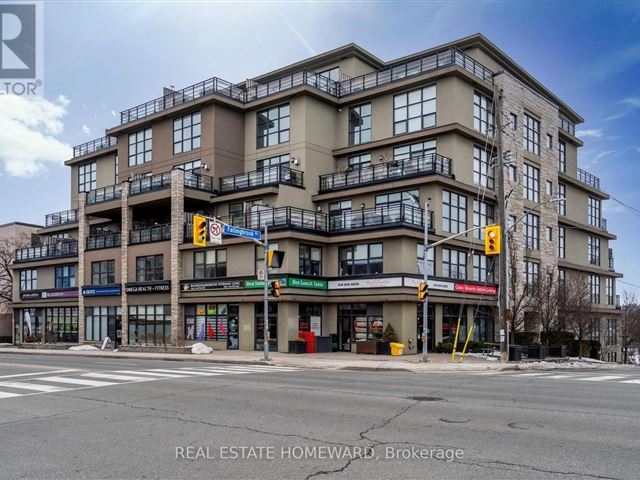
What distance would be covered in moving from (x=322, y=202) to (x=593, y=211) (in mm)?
31254

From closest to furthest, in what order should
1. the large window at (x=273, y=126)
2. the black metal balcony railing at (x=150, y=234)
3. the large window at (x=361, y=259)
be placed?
the large window at (x=361, y=259) → the large window at (x=273, y=126) → the black metal balcony railing at (x=150, y=234)

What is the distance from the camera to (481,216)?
40750mm

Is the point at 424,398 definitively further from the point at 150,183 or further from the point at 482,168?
the point at 150,183

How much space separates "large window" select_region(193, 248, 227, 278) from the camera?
39344 millimetres

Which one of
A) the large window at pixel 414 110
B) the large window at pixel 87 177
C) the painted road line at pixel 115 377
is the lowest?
the painted road line at pixel 115 377

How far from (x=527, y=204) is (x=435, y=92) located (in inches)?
480

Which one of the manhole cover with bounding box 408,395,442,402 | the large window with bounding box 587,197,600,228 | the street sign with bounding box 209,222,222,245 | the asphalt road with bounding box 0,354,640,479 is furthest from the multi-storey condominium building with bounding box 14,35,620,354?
the manhole cover with bounding box 408,395,442,402

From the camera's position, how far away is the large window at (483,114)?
39.8 metres

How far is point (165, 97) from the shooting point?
153ft

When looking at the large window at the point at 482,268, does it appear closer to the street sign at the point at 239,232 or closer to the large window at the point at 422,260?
the large window at the point at 422,260

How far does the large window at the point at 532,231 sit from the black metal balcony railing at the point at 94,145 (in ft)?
114

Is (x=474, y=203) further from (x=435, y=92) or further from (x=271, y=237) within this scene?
(x=271, y=237)

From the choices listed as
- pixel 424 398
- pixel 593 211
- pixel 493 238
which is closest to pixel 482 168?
pixel 493 238

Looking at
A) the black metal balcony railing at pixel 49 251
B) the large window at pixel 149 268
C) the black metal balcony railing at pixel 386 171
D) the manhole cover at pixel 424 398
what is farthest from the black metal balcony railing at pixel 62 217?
the manhole cover at pixel 424 398
